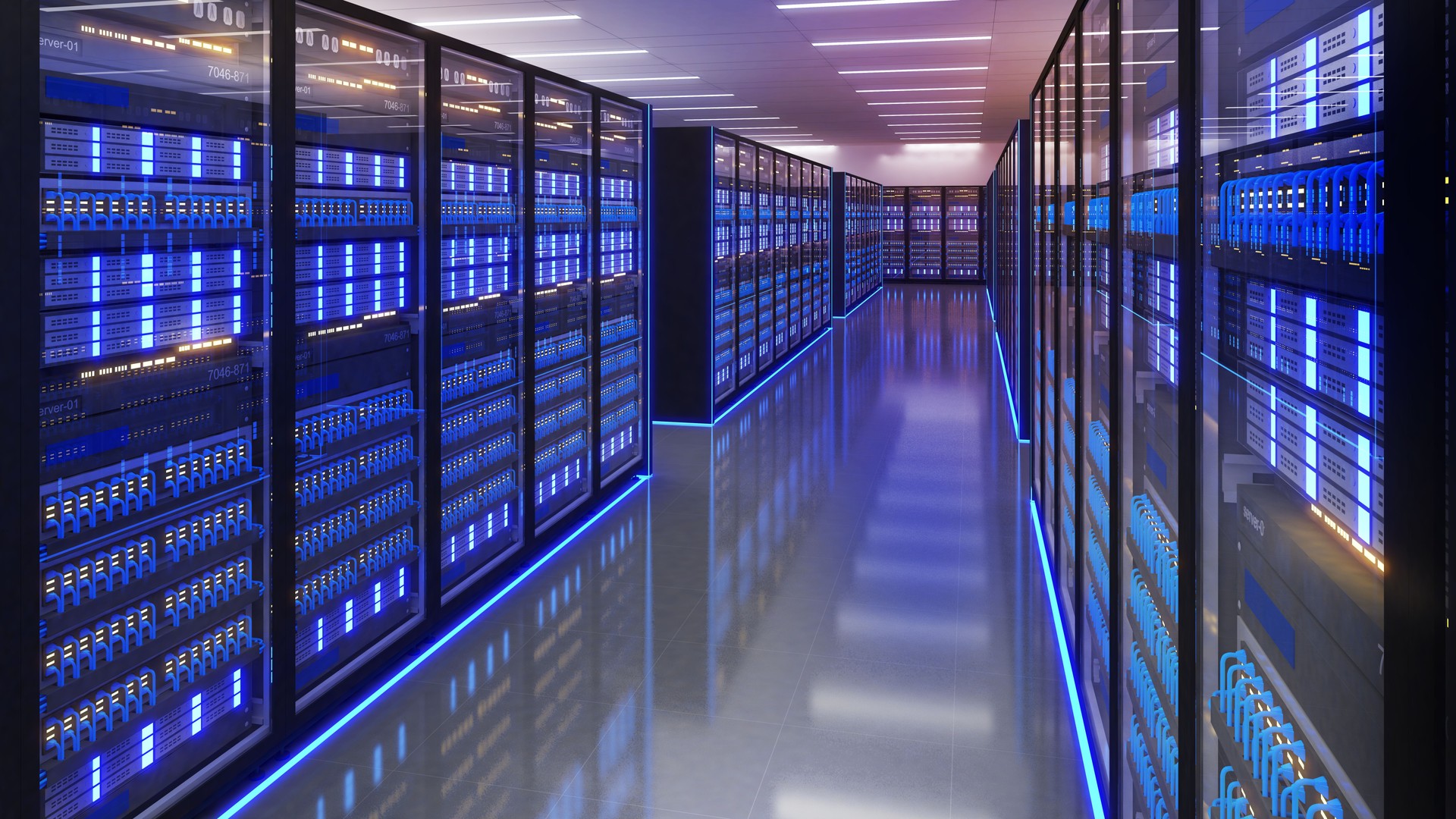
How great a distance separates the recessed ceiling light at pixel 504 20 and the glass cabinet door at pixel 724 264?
1.82 m

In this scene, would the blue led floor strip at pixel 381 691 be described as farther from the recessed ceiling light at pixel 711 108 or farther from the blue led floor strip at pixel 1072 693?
the recessed ceiling light at pixel 711 108

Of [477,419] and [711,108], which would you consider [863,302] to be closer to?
[711,108]

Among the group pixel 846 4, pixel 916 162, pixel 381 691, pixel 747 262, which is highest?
pixel 916 162

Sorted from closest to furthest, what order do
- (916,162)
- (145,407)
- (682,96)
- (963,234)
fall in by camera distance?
(145,407) < (682,96) < (916,162) < (963,234)

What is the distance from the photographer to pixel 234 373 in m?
3.25

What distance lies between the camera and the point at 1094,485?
343 centimetres

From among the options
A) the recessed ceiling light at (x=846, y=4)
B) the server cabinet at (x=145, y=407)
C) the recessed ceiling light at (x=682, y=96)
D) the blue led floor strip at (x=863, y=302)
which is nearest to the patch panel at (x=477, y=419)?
the server cabinet at (x=145, y=407)

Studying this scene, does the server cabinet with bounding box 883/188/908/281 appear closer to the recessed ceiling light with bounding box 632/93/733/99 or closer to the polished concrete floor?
the recessed ceiling light with bounding box 632/93/733/99

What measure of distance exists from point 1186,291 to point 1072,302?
2420mm

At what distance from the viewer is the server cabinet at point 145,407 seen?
2617mm

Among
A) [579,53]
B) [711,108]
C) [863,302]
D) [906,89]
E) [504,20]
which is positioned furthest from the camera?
[863,302]

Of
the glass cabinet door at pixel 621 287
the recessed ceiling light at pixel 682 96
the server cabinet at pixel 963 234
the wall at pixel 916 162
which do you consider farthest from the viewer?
the server cabinet at pixel 963 234

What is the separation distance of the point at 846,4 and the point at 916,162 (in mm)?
19844

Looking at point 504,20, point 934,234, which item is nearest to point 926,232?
point 934,234
